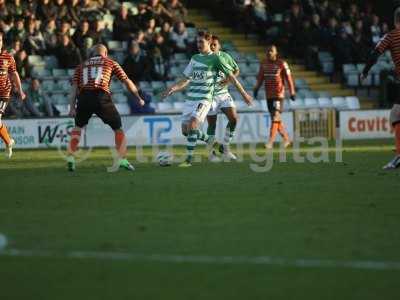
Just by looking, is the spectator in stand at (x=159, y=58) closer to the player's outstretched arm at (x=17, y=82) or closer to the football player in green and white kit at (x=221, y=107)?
the player's outstretched arm at (x=17, y=82)

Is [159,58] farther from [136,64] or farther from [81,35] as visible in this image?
[81,35]

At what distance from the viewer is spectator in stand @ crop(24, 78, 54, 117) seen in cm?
2830

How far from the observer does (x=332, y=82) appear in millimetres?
35219

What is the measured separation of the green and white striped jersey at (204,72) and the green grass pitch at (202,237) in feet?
8.38

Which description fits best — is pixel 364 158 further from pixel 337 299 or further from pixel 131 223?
pixel 337 299

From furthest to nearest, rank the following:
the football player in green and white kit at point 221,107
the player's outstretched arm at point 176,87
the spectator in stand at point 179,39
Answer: the spectator in stand at point 179,39, the football player in green and white kit at point 221,107, the player's outstretched arm at point 176,87

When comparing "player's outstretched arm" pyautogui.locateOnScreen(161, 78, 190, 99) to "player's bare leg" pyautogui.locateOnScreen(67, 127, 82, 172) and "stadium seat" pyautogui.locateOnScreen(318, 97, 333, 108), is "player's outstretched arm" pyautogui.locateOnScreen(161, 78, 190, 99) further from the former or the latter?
"stadium seat" pyautogui.locateOnScreen(318, 97, 333, 108)

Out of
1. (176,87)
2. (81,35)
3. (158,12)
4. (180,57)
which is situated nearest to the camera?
(176,87)

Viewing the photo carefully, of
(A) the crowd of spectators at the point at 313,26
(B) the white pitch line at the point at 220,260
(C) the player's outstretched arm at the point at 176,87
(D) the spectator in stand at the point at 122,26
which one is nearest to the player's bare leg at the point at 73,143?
(C) the player's outstretched arm at the point at 176,87

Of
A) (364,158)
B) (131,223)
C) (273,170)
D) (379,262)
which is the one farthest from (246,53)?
(379,262)

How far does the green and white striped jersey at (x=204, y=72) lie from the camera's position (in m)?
Answer: 18.7

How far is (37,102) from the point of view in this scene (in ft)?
94.0

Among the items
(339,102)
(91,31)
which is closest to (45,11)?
(91,31)

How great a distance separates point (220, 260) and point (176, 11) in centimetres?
2547
